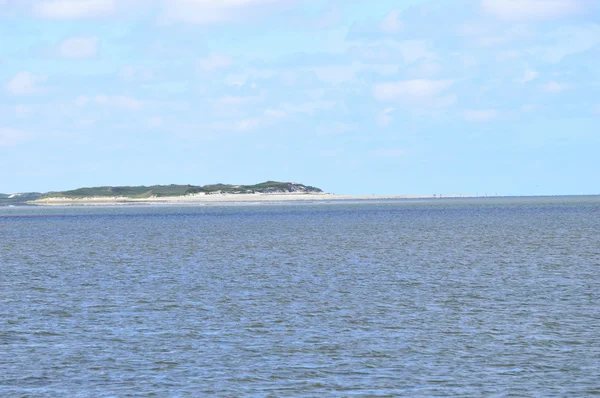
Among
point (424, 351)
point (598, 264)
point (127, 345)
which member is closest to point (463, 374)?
point (424, 351)

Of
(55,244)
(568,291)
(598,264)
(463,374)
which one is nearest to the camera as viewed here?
(463,374)

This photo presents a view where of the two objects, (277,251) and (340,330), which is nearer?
(340,330)

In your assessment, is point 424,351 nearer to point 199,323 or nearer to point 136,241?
point 199,323

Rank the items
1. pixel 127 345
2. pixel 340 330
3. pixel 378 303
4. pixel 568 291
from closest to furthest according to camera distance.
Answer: pixel 127 345 < pixel 340 330 < pixel 378 303 < pixel 568 291

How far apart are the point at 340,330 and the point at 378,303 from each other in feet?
22.1

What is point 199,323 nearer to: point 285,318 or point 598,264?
point 285,318

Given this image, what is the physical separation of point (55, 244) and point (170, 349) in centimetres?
6208

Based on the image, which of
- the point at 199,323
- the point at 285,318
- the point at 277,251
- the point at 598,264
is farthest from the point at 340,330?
the point at 277,251

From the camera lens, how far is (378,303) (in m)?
34.7

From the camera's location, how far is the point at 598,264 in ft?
167

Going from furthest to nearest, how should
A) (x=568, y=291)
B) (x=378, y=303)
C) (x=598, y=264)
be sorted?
(x=598, y=264) → (x=568, y=291) → (x=378, y=303)

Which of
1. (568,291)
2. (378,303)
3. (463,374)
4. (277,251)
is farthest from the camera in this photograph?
(277,251)

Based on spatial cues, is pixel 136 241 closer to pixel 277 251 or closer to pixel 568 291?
pixel 277 251

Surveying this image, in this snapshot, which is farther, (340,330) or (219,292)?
(219,292)
